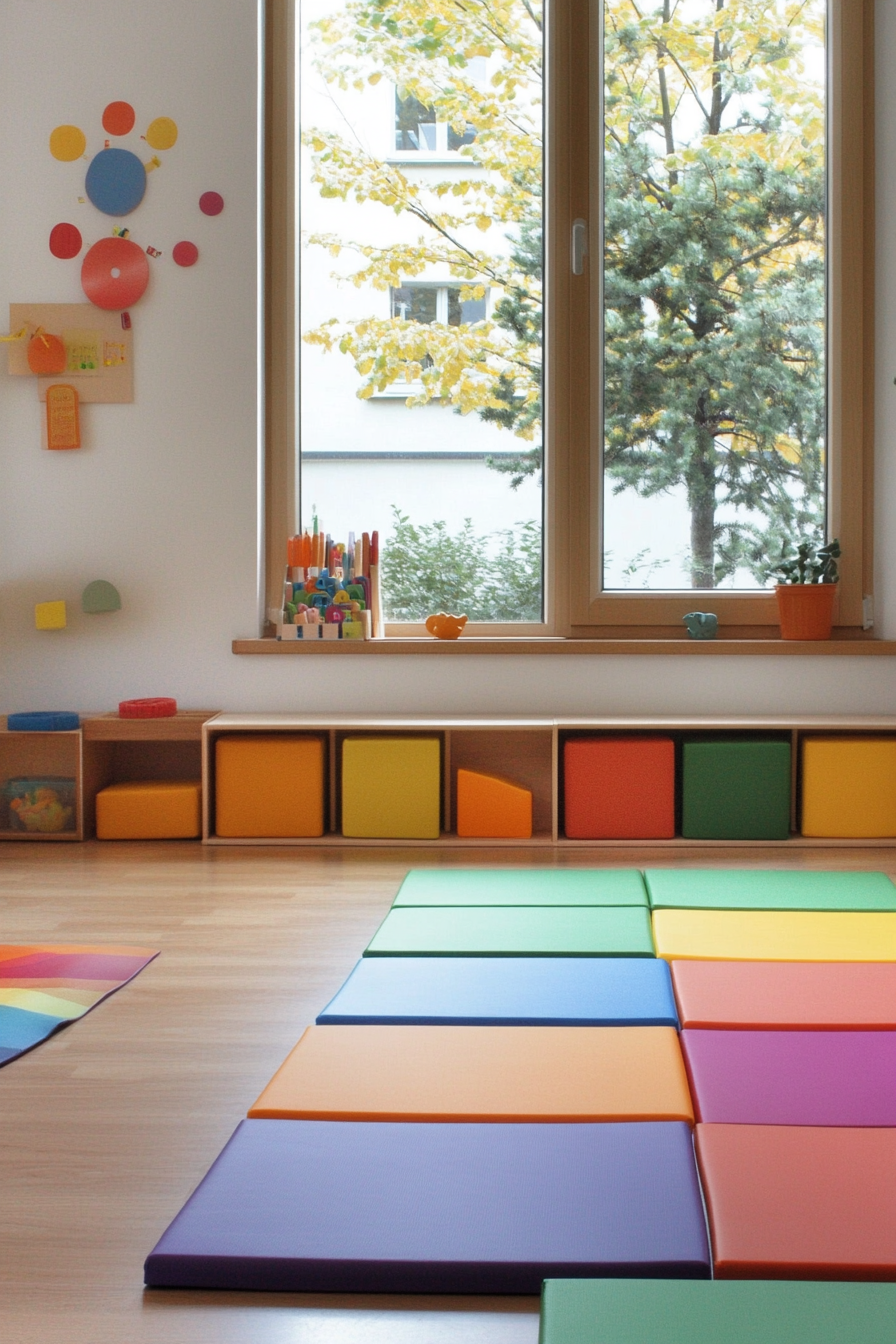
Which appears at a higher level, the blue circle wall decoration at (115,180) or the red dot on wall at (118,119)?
the red dot on wall at (118,119)

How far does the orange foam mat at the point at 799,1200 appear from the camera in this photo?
133 cm

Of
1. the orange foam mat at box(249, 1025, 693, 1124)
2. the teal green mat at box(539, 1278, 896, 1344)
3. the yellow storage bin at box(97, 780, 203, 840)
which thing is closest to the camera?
the teal green mat at box(539, 1278, 896, 1344)

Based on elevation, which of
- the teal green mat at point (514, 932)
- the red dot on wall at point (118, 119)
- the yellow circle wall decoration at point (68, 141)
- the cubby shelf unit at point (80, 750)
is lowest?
the teal green mat at point (514, 932)

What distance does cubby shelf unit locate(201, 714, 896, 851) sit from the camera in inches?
141

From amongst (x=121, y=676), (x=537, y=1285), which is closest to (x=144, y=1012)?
(x=537, y=1285)

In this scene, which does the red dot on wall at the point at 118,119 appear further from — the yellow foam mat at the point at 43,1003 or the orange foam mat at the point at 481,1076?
the orange foam mat at the point at 481,1076

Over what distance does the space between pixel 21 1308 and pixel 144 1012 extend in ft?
3.04

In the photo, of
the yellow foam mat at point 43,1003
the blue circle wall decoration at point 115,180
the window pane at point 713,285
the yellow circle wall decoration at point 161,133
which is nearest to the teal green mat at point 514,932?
the yellow foam mat at point 43,1003

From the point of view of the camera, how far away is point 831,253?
3965 millimetres

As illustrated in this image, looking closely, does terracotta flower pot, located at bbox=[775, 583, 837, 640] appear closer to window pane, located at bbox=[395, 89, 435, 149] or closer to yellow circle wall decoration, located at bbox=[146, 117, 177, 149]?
window pane, located at bbox=[395, 89, 435, 149]

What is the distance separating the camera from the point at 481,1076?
1.85 metres

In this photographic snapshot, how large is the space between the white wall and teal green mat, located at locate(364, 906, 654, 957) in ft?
3.89

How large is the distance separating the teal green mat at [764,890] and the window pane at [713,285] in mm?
1182

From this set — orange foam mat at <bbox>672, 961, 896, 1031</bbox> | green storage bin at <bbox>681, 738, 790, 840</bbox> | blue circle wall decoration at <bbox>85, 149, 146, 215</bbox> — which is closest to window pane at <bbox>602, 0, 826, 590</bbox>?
green storage bin at <bbox>681, 738, 790, 840</bbox>
